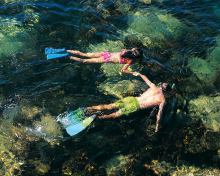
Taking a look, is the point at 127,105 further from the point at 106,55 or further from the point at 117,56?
the point at 106,55

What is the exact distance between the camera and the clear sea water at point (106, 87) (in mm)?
5531

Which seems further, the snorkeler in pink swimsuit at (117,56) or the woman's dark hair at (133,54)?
the woman's dark hair at (133,54)

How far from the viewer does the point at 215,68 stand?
8.09m

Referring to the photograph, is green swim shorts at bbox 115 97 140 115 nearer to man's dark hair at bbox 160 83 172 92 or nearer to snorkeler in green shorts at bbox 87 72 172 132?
snorkeler in green shorts at bbox 87 72 172 132

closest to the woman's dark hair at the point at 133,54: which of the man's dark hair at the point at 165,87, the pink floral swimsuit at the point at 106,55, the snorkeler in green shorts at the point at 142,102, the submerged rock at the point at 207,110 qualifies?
the pink floral swimsuit at the point at 106,55

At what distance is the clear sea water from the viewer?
5.53 meters

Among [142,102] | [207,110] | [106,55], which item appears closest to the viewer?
[142,102]

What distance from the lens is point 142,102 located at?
651 centimetres

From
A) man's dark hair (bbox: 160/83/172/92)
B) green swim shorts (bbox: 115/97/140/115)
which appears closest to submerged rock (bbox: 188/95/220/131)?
man's dark hair (bbox: 160/83/172/92)

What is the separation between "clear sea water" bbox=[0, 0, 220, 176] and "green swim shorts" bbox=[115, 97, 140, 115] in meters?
0.30

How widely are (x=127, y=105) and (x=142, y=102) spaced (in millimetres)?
635

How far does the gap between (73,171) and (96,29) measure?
6433 millimetres

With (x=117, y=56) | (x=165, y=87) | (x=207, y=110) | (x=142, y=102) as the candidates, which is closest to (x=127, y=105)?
(x=142, y=102)

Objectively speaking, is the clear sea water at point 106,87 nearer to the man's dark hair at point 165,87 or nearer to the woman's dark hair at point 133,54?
the woman's dark hair at point 133,54
